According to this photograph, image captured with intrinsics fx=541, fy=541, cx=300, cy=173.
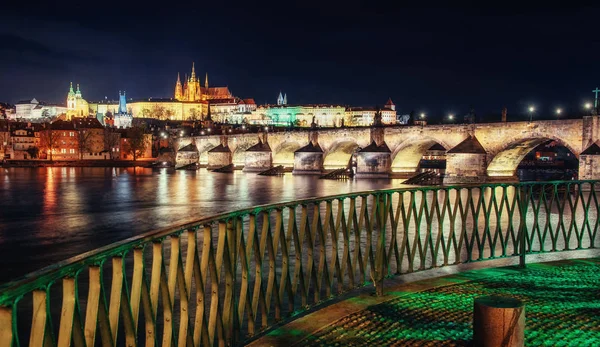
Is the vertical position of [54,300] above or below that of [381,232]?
below

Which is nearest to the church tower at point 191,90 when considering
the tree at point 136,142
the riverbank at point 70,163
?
the tree at point 136,142

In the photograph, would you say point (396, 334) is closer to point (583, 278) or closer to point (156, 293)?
point (156, 293)

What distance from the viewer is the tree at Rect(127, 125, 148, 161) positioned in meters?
94.4

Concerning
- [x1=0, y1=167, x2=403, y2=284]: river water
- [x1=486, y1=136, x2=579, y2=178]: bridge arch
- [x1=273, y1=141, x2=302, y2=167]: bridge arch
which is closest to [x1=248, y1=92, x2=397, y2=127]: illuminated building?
[x1=273, y1=141, x2=302, y2=167]: bridge arch

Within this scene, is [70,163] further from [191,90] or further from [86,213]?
[191,90]

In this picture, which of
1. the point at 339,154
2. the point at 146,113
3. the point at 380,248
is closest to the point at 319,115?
the point at 146,113

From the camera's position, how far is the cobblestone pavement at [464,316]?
414cm

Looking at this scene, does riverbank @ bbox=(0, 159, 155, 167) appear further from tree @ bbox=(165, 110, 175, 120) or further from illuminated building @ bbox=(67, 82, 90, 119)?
illuminated building @ bbox=(67, 82, 90, 119)

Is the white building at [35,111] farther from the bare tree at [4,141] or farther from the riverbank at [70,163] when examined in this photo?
the riverbank at [70,163]

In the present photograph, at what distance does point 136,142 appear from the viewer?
94.9 meters

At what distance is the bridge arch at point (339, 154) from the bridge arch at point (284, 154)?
20.6 ft

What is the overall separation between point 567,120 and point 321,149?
28831 millimetres

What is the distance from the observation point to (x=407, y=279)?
871 centimetres

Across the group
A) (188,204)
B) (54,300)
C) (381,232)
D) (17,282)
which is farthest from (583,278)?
(188,204)
